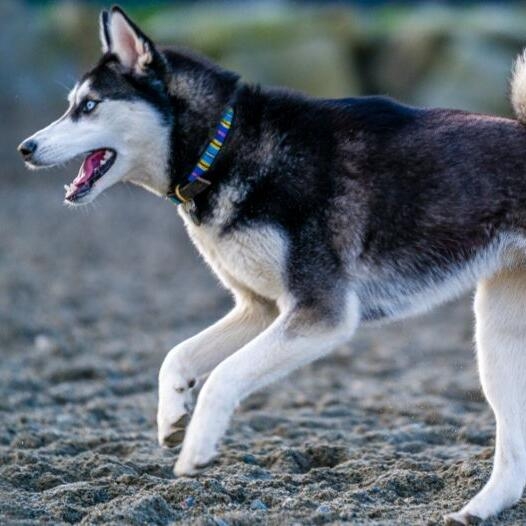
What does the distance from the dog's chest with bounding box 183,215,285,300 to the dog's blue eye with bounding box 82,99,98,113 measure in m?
0.58

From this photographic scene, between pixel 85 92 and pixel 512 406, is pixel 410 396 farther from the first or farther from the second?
pixel 85 92

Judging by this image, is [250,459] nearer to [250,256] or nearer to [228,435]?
[228,435]

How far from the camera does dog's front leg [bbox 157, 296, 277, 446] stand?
4445 millimetres

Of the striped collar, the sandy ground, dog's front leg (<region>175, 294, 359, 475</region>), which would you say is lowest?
the sandy ground

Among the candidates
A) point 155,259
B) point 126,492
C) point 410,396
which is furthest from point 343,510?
point 155,259

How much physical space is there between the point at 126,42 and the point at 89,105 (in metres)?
0.29

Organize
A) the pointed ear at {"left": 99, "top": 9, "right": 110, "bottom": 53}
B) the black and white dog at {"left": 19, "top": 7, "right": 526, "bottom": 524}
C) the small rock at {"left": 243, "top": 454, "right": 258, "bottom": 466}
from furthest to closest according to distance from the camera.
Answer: the small rock at {"left": 243, "top": 454, "right": 258, "bottom": 466}, the pointed ear at {"left": 99, "top": 9, "right": 110, "bottom": 53}, the black and white dog at {"left": 19, "top": 7, "right": 526, "bottom": 524}

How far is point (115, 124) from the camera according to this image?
15.4 feet

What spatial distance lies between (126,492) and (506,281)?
1.67 metres

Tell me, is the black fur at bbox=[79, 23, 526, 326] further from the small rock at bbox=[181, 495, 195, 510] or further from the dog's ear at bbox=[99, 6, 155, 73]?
the small rock at bbox=[181, 495, 195, 510]

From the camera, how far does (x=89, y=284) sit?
10.7 m

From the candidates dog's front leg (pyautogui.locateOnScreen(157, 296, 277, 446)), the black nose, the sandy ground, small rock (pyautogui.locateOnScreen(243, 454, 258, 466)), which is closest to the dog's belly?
dog's front leg (pyautogui.locateOnScreen(157, 296, 277, 446))

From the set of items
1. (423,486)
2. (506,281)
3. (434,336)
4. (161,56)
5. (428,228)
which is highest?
(161,56)

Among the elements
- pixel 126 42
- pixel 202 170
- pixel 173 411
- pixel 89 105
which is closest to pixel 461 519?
pixel 173 411
